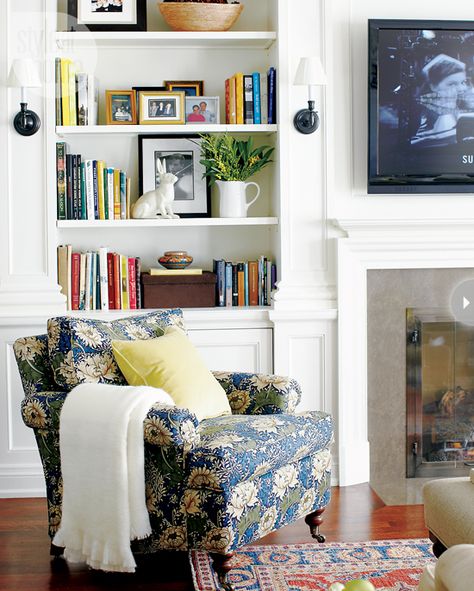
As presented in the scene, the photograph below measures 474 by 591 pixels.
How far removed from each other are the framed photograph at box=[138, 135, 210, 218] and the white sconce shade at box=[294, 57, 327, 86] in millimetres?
635

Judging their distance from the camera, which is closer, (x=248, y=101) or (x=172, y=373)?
(x=172, y=373)

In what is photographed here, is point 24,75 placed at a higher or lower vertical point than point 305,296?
higher

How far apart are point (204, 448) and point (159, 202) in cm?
172

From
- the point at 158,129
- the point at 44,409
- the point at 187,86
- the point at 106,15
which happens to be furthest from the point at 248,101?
the point at 44,409

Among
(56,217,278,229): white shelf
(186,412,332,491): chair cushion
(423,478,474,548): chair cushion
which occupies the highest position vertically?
(56,217,278,229): white shelf

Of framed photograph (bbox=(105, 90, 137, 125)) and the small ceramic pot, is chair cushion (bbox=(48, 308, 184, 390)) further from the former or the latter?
framed photograph (bbox=(105, 90, 137, 125))

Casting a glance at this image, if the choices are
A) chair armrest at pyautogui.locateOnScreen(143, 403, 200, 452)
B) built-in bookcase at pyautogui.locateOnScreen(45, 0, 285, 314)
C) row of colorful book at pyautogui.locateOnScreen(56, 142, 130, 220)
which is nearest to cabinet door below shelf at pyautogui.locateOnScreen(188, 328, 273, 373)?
built-in bookcase at pyautogui.locateOnScreen(45, 0, 285, 314)

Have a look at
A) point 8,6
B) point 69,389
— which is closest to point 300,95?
point 8,6

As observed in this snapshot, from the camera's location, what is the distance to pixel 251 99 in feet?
14.8

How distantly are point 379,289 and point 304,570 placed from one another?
1.63m

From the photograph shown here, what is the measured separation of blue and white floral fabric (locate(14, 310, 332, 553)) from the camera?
Answer: 3.07m

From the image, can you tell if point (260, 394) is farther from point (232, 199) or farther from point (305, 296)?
point (232, 199)

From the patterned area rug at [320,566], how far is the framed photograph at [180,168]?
70.5 inches

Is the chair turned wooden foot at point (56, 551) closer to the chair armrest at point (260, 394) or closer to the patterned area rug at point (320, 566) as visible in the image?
the patterned area rug at point (320, 566)
